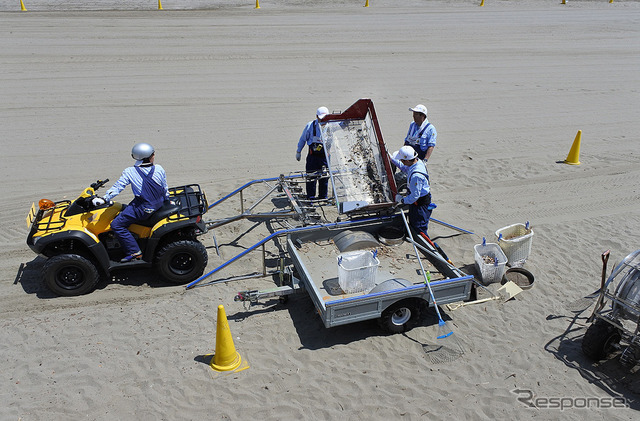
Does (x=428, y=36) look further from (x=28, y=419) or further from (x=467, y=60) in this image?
(x=28, y=419)

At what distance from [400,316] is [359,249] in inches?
48.4

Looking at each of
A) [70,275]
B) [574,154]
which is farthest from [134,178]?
[574,154]

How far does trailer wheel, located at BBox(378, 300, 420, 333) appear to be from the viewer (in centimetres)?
615

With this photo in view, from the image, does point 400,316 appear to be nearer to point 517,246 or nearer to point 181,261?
point 517,246

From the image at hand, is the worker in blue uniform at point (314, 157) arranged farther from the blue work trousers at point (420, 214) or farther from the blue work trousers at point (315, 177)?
the blue work trousers at point (420, 214)

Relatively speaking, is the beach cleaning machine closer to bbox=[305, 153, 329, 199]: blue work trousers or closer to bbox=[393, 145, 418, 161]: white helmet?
bbox=[393, 145, 418, 161]: white helmet

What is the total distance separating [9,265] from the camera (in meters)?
7.37

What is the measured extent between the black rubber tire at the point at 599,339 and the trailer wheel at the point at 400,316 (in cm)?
193

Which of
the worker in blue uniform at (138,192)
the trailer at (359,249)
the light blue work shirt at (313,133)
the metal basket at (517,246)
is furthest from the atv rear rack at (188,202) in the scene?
the metal basket at (517,246)

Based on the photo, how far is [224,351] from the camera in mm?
5605

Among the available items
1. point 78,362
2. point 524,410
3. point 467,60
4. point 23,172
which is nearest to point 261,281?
point 78,362

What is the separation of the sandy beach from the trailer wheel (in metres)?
0.14

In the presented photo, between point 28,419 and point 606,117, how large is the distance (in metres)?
15.6

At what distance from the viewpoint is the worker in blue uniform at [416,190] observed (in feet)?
23.3
